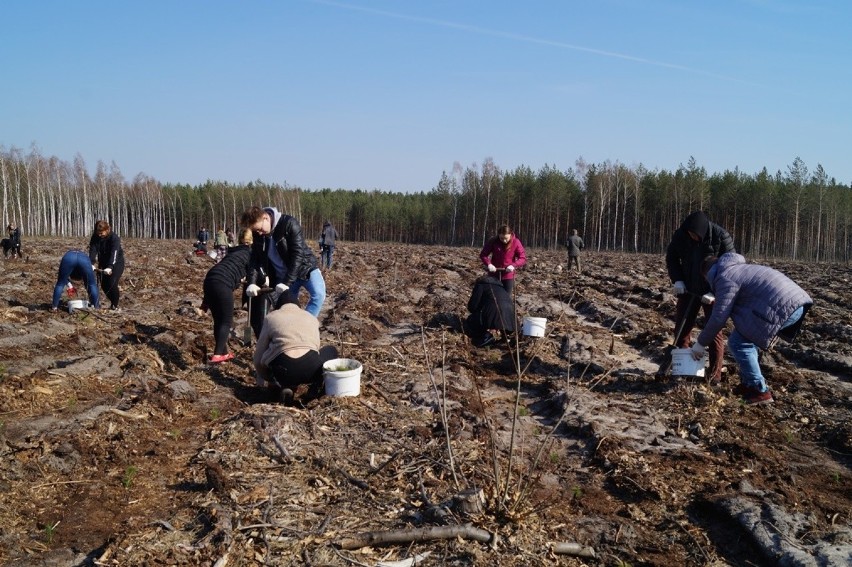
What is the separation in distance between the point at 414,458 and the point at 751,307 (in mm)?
3483

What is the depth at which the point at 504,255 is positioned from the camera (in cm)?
959

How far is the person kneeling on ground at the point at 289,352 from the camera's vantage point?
5883 mm

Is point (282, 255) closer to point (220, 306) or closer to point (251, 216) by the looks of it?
point (251, 216)

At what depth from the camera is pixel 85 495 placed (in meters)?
4.21

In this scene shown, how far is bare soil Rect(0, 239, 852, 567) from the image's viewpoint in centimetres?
356

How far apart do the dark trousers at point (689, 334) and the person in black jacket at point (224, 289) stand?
513cm

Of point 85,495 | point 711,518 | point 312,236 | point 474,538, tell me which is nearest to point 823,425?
point 711,518

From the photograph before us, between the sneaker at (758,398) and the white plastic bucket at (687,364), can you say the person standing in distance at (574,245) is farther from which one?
the sneaker at (758,398)

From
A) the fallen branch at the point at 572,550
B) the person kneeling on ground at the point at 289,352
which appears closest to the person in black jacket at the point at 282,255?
the person kneeling on ground at the point at 289,352

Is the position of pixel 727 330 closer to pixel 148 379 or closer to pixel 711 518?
pixel 711 518

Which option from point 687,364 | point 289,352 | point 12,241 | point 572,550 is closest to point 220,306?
point 289,352

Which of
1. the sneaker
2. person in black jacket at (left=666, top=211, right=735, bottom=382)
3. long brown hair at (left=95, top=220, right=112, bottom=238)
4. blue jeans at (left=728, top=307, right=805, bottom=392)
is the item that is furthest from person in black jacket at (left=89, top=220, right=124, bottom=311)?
the sneaker

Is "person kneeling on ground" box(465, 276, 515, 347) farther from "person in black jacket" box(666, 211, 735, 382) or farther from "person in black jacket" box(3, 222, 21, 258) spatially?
"person in black jacket" box(3, 222, 21, 258)

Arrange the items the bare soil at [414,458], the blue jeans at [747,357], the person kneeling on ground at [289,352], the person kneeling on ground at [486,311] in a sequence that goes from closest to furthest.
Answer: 1. the bare soil at [414,458]
2. the person kneeling on ground at [289,352]
3. the blue jeans at [747,357]
4. the person kneeling on ground at [486,311]
